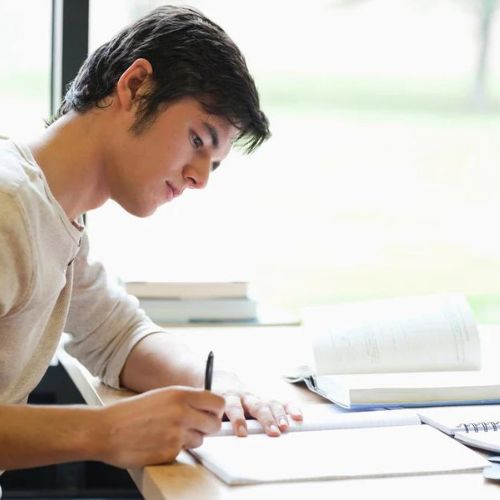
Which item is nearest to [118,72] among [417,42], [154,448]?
[154,448]

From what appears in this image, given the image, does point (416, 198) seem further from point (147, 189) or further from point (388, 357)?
point (147, 189)

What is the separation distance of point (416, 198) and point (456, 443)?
1.47 meters

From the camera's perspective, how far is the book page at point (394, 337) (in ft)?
5.40

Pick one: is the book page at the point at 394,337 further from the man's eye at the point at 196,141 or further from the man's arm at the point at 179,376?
the man's eye at the point at 196,141

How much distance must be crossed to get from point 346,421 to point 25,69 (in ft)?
4.73

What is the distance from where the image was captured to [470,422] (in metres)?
1.37

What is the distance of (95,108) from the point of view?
1504 mm

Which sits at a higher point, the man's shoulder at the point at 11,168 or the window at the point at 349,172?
the window at the point at 349,172

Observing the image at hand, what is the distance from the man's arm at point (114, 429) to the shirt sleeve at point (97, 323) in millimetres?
424

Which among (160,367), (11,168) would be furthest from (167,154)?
(160,367)

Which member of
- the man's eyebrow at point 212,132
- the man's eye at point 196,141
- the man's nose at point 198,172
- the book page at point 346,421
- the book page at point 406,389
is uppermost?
the man's eyebrow at point 212,132

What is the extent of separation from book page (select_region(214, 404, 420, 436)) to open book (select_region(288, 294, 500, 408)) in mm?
91

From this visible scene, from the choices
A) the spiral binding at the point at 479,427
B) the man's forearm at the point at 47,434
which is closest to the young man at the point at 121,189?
the man's forearm at the point at 47,434

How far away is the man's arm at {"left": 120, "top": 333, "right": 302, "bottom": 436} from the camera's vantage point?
141cm
